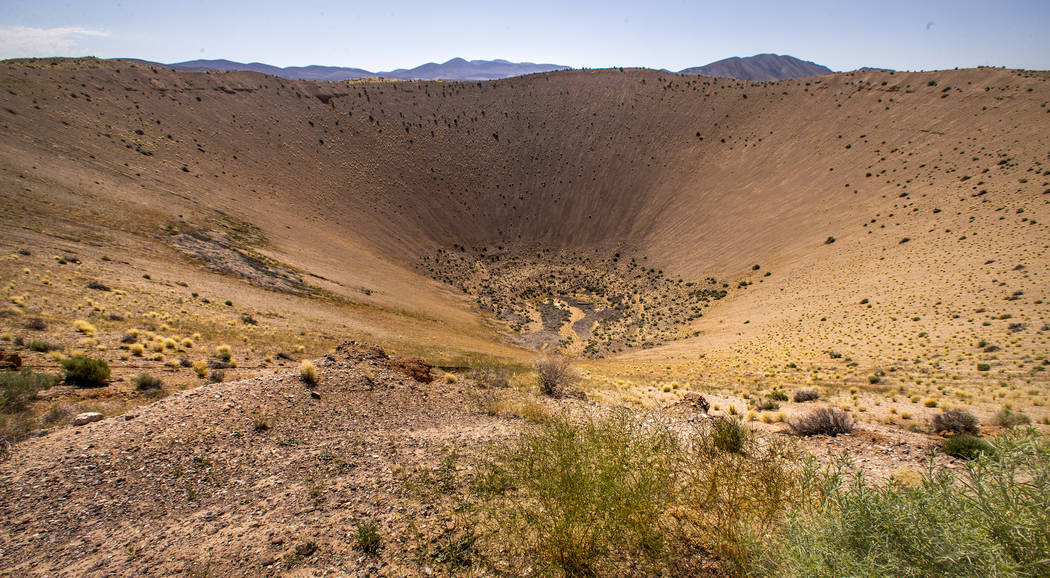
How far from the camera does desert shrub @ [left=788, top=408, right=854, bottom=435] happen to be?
8664 mm

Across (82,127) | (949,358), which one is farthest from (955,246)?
(82,127)

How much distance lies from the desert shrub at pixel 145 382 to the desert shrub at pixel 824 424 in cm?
1456

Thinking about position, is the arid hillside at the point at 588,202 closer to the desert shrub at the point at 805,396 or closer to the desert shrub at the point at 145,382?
the desert shrub at the point at 805,396

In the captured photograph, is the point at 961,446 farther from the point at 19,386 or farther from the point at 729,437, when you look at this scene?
the point at 19,386

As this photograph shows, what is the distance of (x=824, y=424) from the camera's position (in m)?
8.80

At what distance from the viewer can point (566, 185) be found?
55.2 m

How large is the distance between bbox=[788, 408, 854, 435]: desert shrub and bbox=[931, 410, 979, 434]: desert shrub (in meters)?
1.66

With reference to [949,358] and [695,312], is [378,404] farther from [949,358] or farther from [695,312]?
[695,312]

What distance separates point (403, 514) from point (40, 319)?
13.6 metres

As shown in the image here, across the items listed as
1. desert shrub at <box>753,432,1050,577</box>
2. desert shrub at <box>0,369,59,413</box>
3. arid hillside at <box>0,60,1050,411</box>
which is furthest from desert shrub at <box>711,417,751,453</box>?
desert shrub at <box>0,369,59,413</box>

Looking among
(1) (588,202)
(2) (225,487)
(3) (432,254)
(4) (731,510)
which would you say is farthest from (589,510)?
(1) (588,202)

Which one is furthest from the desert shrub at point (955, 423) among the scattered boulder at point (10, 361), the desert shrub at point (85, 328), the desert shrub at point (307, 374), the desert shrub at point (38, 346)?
the desert shrub at point (85, 328)

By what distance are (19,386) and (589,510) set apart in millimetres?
10649

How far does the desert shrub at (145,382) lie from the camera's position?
29.5ft
